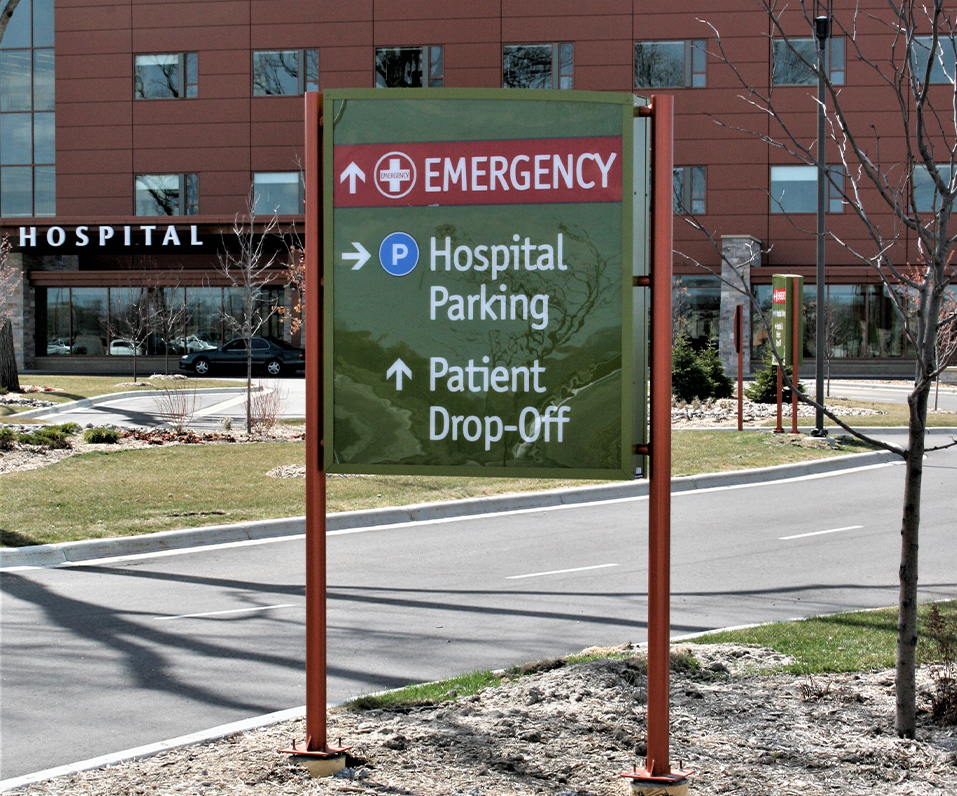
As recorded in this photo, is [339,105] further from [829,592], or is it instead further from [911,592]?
[829,592]

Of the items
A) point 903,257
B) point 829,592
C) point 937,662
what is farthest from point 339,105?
point 903,257

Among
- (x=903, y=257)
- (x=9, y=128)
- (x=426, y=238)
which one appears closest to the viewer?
(x=426, y=238)

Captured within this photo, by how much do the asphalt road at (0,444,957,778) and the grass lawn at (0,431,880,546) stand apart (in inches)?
43.4

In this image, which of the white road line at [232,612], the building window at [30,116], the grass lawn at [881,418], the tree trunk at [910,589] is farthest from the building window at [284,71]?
the tree trunk at [910,589]

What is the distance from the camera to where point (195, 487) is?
14156 mm

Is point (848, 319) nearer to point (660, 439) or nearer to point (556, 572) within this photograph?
point (556, 572)

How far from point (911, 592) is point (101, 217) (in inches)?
1721

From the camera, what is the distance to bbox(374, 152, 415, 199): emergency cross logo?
4.47 metres

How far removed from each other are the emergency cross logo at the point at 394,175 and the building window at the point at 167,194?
42.1 meters

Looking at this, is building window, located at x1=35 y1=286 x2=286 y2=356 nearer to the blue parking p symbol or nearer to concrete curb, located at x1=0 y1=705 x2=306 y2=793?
concrete curb, located at x1=0 y1=705 x2=306 y2=793

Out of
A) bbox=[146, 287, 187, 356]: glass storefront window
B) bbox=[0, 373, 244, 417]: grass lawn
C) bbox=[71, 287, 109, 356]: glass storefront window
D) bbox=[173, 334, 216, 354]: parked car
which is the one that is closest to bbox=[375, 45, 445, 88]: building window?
bbox=[146, 287, 187, 356]: glass storefront window

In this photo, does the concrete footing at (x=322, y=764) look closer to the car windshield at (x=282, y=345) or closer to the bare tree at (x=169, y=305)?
the car windshield at (x=282, y=345)

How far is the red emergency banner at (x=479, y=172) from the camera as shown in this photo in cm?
436

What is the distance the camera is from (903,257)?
4166 centimetres
